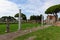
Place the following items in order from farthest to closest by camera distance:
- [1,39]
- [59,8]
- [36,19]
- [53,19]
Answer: [36,19] → [53,19] → [59,8] → [1,39]

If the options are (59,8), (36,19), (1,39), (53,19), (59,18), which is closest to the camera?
(1,39)

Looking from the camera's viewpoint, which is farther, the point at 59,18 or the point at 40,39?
the point at 59,18

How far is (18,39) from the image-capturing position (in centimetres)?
1513

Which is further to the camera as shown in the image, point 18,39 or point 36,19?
point 36,19

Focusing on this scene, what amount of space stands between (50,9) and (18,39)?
67.9m

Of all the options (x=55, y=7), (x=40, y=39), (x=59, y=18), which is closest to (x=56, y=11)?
(x=55, y=7)

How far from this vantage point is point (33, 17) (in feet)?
363

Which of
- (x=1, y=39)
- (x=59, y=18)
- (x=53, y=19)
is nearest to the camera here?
(x=1, y=39)

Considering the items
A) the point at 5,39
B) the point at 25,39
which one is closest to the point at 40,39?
the point at 25,39

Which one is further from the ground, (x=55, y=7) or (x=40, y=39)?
(x=55, y=7)

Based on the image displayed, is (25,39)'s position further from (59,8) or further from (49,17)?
(49,17)

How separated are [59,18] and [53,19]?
7874 millimetres

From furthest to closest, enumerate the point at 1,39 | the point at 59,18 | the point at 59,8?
1. the point at 59,18
2. the point at 59,8
3. the point at 1,39

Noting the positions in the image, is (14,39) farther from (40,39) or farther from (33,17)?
(33,17)
